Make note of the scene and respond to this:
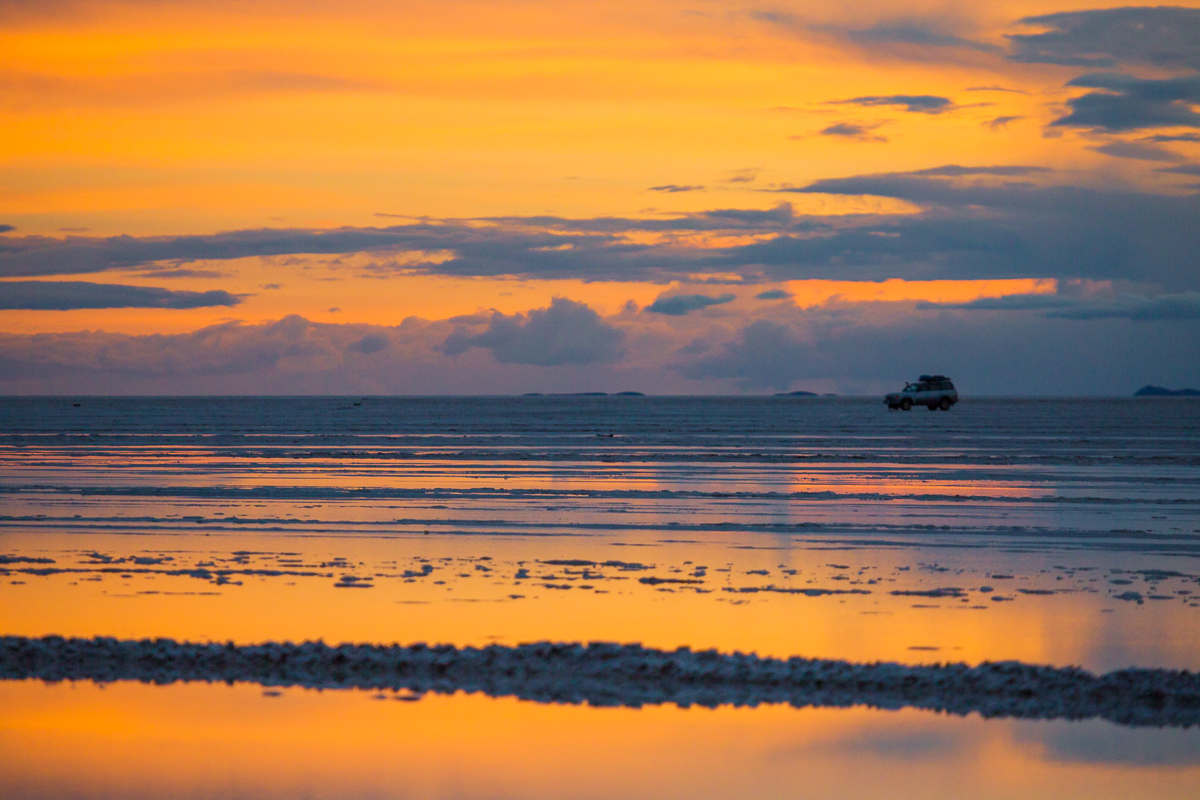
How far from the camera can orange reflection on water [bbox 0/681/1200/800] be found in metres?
7.75

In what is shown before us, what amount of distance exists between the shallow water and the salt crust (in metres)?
0.31

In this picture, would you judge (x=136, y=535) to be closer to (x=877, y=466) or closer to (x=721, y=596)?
(x=721, y=596)

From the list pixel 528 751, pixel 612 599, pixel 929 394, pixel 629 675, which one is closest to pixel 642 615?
pixel 612 599

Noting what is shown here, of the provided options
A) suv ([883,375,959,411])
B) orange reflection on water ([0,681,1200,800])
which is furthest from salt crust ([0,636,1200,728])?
suv ([883,375,959,411])

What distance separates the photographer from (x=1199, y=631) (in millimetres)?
11812

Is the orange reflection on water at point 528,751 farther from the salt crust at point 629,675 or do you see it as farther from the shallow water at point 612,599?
the salt crust at point 629,675

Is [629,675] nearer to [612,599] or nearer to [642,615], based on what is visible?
[642,615]

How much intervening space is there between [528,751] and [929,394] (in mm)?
97474

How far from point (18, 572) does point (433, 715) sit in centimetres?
870

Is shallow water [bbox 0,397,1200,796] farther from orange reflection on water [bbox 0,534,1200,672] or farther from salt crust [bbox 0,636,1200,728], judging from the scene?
salt crust [bbox 0,636,1200,728]

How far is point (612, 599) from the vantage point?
1344 cm

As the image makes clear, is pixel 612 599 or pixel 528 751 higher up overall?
pixel 612 599

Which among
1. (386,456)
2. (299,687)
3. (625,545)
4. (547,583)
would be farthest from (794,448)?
(299,687)

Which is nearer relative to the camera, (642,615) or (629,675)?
(629,675)
